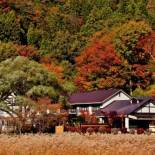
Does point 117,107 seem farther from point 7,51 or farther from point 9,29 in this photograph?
point 9,29

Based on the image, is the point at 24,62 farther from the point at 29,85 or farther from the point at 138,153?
the point at 138,153

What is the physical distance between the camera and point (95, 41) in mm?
78375

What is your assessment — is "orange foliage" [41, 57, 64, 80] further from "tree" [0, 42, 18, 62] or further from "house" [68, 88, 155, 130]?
"house" [68, 88, 155, 130]

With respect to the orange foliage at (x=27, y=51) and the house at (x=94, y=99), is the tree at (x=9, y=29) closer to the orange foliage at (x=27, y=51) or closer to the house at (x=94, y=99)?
the orange foliage at (x=27, y=51)

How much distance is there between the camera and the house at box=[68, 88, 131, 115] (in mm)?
59281

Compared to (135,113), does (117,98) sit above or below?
above

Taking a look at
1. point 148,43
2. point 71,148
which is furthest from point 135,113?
point 71,148

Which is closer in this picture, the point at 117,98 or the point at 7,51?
the point at 117,98

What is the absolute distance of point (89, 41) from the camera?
80.9 m

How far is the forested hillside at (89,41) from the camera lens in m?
69.8

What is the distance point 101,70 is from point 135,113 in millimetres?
18058

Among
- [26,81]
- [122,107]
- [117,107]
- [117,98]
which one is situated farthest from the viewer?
[117,98]

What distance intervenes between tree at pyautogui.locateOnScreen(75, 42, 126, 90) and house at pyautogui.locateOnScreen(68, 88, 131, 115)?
6781mm

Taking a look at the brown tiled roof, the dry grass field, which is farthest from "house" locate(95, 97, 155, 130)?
the dry grass field
